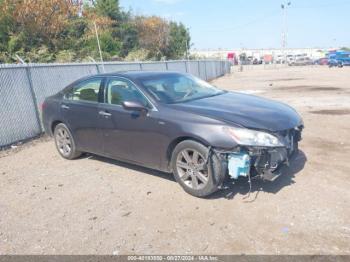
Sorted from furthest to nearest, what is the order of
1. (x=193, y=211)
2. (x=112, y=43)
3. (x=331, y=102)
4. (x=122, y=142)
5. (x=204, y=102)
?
(x=112, y=43) < (x=331, y=102) < (x=122, y=142) < (x=204, y=102) < (x=193, y=211)

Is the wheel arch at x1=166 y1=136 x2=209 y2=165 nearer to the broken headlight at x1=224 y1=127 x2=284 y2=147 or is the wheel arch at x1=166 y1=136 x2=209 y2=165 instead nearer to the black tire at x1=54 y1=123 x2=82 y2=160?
the broken headlight at x1=224 y1=127 x2=284 y2=147

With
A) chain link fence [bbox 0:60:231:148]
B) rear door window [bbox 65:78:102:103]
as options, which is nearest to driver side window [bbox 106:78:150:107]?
rear door window [bbox 65:78:102:103]

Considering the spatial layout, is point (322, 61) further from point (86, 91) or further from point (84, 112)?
point (84, 112)

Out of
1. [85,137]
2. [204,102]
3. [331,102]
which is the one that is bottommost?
[331,102]

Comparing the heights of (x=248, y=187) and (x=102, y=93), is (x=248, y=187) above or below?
below

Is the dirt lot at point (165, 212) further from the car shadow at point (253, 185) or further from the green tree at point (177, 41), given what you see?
the green tree at point (177, 41)

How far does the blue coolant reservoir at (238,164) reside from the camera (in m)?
4.15

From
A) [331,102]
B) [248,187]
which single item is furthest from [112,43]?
[248,187]

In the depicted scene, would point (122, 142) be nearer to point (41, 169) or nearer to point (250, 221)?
point (41, 169)

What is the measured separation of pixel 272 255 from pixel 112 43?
2917 cm

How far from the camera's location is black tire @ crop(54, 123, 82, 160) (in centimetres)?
641

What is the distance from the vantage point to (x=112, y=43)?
99.8 ft

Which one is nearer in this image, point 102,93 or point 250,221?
point 250,221

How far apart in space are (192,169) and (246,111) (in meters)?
1.03
